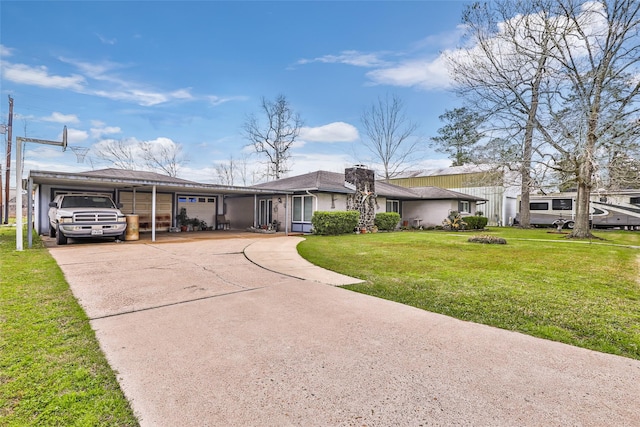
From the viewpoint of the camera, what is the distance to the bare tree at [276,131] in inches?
1211

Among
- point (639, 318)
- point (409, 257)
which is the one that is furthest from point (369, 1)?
point (639, 318)

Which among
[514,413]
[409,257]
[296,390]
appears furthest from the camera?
[409,257]

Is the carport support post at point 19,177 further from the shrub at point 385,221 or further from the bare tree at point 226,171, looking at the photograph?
the bare tree at point 226,171

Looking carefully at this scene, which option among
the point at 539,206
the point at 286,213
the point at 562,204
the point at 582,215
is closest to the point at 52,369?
the point at 286,213

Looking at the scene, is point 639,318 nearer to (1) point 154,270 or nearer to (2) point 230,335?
(2) point 230,335

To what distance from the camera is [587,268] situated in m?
7.44

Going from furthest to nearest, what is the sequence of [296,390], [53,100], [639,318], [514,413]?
[53,100] → [639,318] → [296,390] → [514,413]

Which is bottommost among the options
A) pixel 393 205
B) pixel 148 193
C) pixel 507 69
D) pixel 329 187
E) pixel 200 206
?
pixel 200 206

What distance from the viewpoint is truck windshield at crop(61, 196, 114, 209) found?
10992mm

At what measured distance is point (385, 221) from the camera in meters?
19.3

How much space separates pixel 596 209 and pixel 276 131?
25.6 metres

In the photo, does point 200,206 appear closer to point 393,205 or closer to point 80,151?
point 80,151

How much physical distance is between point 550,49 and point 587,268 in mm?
11928

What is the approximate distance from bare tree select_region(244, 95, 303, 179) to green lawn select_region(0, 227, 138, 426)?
27441 mm
